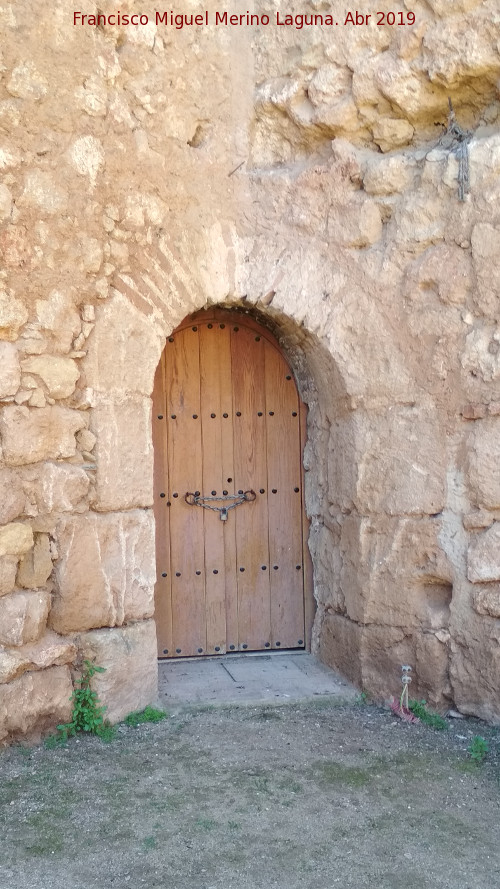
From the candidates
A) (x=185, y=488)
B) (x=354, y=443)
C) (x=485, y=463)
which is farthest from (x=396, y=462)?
(x=185, y=488)

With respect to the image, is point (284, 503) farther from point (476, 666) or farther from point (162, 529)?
point (476, 666)

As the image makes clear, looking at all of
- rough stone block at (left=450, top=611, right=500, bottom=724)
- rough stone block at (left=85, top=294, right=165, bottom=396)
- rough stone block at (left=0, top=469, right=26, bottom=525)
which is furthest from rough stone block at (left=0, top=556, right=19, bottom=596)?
rough stone block at (left=450, top=611, right=500, bottom=724)

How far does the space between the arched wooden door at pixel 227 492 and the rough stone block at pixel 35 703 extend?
868mm

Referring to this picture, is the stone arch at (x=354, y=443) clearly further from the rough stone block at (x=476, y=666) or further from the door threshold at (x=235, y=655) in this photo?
the door threshold at (x=235, y=655)

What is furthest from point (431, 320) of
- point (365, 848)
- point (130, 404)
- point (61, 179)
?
point (365, 848)

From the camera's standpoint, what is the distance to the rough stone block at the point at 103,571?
10.2 feet

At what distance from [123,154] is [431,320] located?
1.48 m

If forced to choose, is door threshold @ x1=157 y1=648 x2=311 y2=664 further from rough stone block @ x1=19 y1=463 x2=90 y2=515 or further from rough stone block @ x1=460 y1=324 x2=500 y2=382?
rough stone block @ x1=460 y1=324 x2=500 y2=382

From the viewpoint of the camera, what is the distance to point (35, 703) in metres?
2.98

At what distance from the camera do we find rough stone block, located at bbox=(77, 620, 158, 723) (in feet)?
10.3

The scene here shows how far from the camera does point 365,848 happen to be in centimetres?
232

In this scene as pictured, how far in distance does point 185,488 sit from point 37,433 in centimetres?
105

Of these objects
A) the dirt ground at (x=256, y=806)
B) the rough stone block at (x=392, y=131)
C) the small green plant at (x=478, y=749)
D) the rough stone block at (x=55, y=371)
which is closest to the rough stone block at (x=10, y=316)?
the rough stone block at (x=55, y=371)

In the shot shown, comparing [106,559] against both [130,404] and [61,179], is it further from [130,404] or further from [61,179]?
[61,179]
